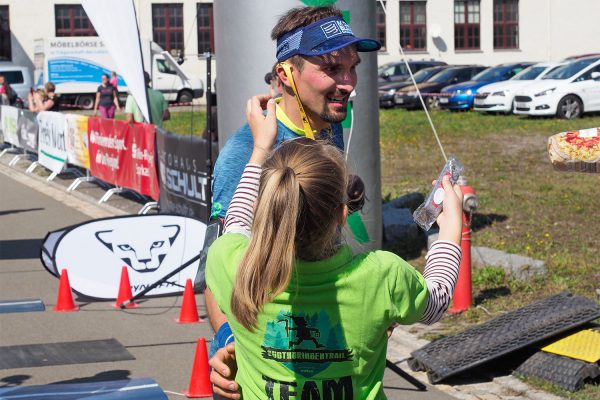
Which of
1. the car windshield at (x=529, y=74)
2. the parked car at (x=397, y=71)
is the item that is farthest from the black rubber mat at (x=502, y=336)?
the parked car at (x=397, y=71)

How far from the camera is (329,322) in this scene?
8.87 ft

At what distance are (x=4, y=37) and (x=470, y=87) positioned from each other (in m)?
27.1

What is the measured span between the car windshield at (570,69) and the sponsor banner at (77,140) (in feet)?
45.4

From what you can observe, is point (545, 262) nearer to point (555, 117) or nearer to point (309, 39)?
point (309, 39)

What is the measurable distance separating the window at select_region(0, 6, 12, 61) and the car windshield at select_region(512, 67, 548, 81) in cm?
2800

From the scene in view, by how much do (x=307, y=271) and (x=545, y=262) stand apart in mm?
7279

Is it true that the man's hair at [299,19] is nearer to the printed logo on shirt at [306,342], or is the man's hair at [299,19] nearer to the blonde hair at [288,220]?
the blonde hair at [288,220]

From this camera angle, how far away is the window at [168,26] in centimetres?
5284

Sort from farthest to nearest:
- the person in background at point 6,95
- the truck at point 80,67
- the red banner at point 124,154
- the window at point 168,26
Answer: the window at point 168,26
the truck at point 80,67
the person in background at point 6,95
the red banner at point 124,154

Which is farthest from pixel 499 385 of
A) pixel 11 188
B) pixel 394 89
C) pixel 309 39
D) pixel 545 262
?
pixel 394 89

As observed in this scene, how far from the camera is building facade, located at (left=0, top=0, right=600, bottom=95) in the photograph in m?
52.8

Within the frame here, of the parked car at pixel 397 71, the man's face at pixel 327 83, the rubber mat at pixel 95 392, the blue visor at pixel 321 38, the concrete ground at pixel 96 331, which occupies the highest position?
the parked car at pixel 397 71

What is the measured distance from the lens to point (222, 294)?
280cm

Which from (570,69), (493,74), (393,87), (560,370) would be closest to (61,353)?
(560,370)
